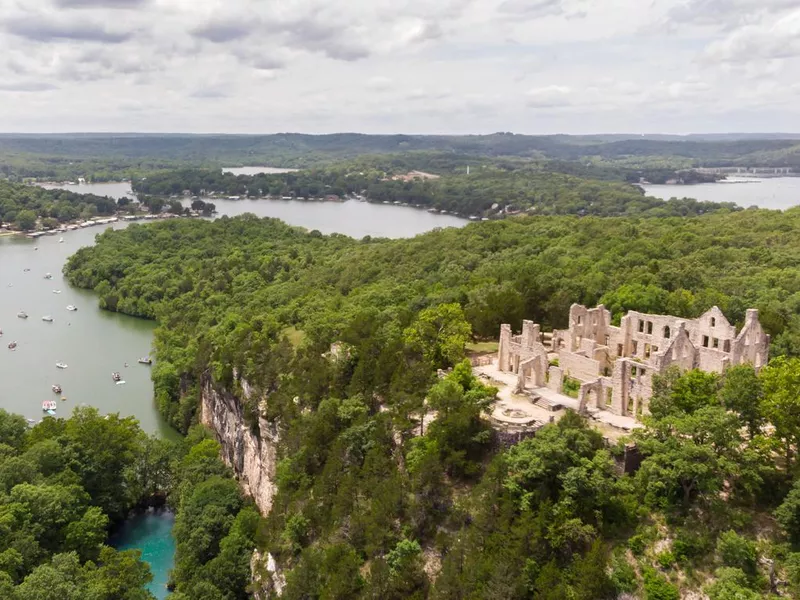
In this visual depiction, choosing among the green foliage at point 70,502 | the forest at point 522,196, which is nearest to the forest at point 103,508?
the green foliage at point 70,502

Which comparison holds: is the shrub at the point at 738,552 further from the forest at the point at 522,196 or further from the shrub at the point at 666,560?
the forest at the point at 522,196

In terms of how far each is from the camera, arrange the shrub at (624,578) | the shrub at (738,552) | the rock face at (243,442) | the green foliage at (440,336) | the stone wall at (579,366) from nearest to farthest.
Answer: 1. the shrub at (738,552)
2. the shrub at (624,578)
3. the stone wall at (579,366)
4. the green foliage at (440,336)
5. the rock face at (243,442)

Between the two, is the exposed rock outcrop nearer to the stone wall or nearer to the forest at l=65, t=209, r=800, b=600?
the forest at l=65, t=209, r=800, b=600

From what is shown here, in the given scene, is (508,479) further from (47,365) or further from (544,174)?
(544,174)

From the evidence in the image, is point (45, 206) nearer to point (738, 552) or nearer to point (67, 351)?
point (67, 351)

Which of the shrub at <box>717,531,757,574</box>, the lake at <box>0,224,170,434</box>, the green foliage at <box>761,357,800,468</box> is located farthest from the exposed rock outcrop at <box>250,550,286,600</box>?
the lake at <box>0,224,170,434</box>

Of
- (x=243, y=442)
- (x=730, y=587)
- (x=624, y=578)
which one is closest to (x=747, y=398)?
(x=730, y=587)
